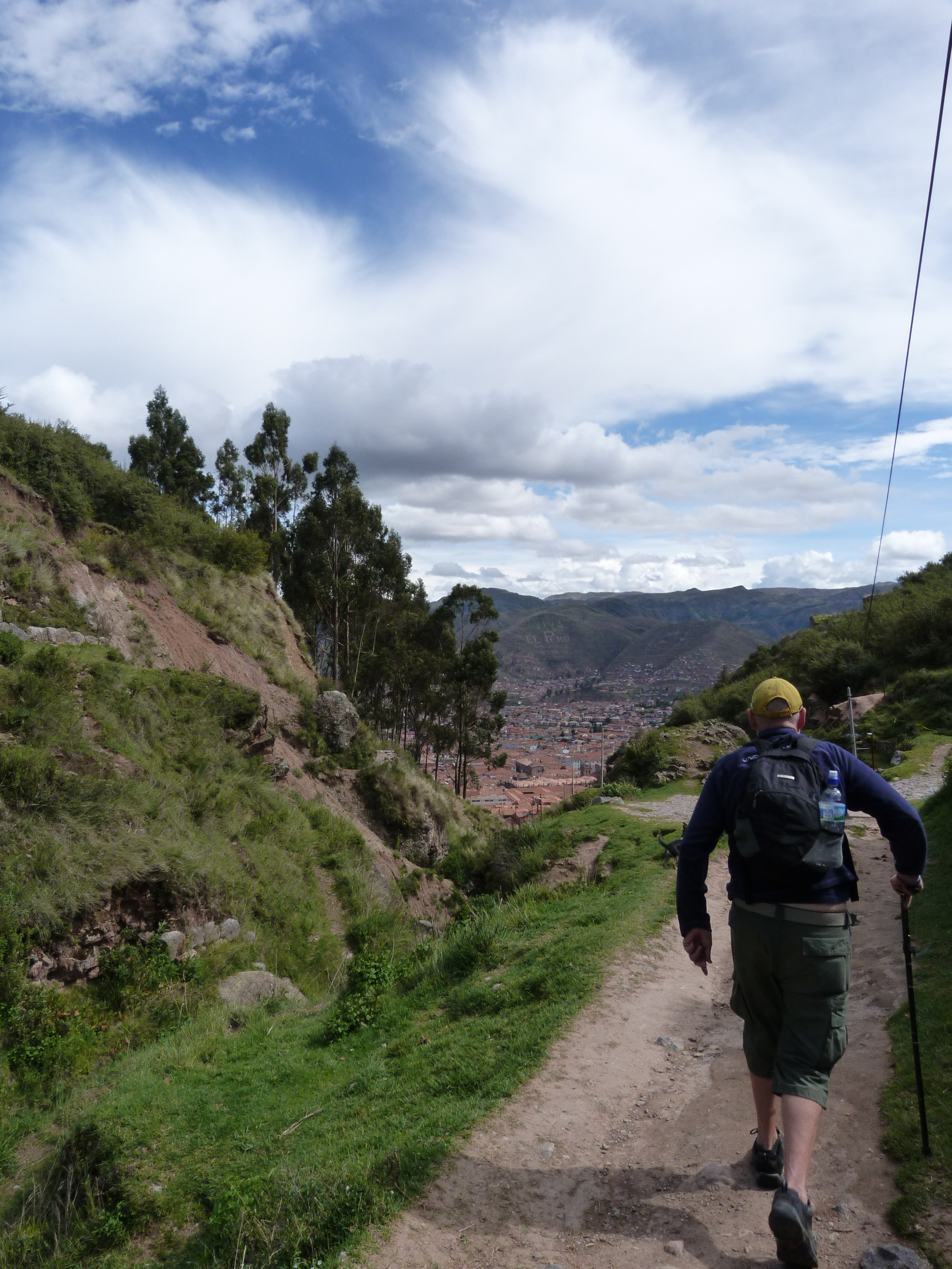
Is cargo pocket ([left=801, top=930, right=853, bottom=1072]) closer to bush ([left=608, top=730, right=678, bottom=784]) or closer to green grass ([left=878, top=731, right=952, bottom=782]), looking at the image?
green grass ([left=878, top=731, right=952, bottom=782])

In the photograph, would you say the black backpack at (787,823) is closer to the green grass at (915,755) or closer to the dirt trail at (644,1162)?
the dirt trail at (644,1162)

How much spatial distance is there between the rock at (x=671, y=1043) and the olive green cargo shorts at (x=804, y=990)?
6.99 feet

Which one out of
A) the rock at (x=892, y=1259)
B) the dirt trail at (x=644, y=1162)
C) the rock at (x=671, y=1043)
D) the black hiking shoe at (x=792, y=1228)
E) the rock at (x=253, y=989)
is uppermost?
the black hiking shoe at (x=792, y=1228)

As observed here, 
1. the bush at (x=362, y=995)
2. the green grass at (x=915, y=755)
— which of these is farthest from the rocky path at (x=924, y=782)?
the bush at (x=362, y=995)

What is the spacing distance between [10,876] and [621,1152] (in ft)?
22.7

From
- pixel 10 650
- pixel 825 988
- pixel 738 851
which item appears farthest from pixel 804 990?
pixel 10 650

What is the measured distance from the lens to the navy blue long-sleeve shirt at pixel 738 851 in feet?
10.0

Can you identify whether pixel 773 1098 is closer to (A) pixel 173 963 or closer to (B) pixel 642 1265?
(B) pixel 642 1265

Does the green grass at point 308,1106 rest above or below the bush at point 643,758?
below

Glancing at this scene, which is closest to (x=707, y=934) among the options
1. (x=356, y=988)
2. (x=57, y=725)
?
(x=356, y=988)

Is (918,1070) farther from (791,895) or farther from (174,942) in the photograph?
(174,942)

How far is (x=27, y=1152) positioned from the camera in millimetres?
5875

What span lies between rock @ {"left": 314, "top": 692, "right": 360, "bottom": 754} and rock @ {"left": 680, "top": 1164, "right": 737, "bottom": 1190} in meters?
18.0

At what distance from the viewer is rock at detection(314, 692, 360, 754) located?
20.8 meters
